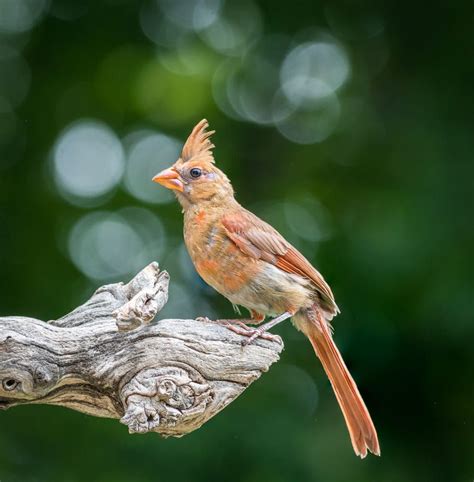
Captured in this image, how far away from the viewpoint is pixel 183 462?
18.5 ft

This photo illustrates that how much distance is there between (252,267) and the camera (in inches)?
168

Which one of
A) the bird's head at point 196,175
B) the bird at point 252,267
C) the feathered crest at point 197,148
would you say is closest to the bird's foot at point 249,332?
the bird at point 252,267

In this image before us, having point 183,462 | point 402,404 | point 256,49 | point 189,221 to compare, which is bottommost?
point 183,462

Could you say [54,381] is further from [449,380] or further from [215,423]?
[449,380]

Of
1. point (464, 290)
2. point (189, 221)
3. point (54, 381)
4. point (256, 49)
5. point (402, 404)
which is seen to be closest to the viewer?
point (54, 381)

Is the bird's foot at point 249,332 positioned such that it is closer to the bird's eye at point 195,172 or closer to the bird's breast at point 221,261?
the bird's breast at point 221,261

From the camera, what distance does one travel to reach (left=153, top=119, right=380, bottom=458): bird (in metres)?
4.28

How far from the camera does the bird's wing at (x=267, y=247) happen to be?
4320 mm

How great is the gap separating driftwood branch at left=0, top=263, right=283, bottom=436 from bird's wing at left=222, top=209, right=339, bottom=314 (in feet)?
1.63

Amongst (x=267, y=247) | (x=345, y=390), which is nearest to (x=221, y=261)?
(x=267, y=247)

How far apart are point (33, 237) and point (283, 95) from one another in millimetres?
2240

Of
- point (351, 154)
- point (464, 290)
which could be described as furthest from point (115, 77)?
point (464, 290)

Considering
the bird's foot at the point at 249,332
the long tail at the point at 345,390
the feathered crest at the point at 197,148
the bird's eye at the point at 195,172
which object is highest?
the feathered crest at the point at 197,148

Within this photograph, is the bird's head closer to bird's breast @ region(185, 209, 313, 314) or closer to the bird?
the bird
